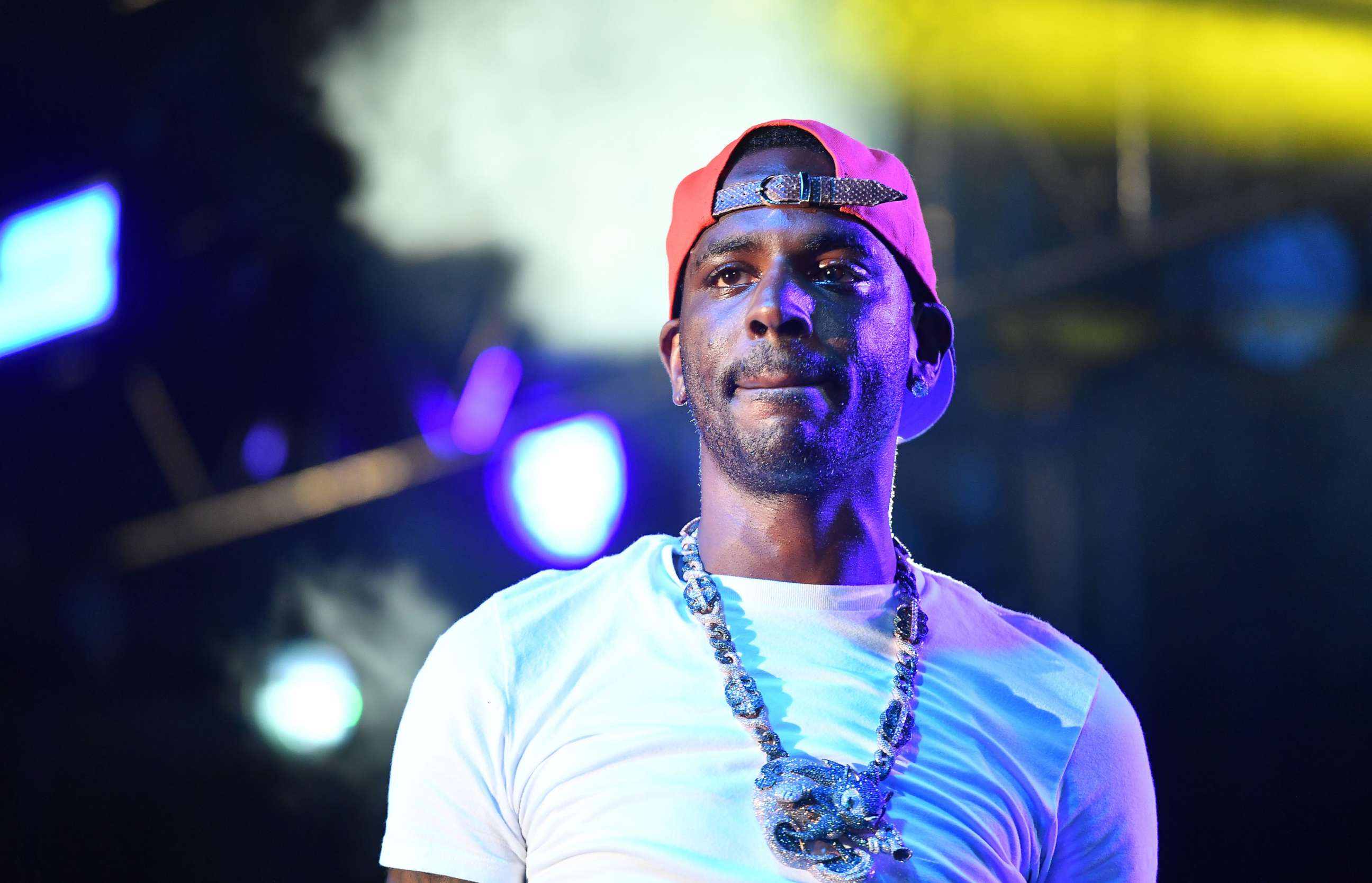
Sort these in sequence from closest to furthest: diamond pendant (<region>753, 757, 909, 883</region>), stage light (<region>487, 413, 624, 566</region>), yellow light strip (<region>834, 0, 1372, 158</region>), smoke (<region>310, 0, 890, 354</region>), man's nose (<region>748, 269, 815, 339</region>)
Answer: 1. diamond pendant (<region>753, 757, 909, 883</region>)
2. man's nose (<region>748, 269, 815, 339</region>)
3. smoke (<region>310, 0, 890, 354</region>)
4. yellow light strip (<region>834, 0, 1372, 158</region>)
5. stage light (<region>487, 413, 624, 566</region>)

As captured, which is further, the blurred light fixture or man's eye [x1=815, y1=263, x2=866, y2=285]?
the blurred light fixture

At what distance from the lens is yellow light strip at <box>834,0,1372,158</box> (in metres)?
3.88

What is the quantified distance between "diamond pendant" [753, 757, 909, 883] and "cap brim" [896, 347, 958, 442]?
0.60 metres

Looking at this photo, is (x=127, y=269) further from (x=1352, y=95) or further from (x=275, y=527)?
(x=1352, y=95)

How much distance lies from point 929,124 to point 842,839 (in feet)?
10.6

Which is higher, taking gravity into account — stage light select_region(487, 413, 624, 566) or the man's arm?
stage light select_region(487, 413, 624, 566)

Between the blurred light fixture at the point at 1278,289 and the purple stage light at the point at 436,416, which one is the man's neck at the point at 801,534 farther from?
the blurred light fixture at the point at 1278,289

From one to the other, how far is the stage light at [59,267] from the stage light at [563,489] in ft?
4.99

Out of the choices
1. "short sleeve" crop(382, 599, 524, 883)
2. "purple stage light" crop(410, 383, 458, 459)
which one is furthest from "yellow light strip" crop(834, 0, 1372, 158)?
"short sleeve" crop(382, 599, 524, 883)

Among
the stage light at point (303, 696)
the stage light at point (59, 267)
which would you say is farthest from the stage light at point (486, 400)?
the stage light at point (59, 267)

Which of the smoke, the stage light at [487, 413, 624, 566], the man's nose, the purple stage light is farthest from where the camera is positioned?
the purple stage light

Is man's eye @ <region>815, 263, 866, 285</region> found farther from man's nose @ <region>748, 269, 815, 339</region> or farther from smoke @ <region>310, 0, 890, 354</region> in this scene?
smoke @ <region>310, 0, 890, 354</region>

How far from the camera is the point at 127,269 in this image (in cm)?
412

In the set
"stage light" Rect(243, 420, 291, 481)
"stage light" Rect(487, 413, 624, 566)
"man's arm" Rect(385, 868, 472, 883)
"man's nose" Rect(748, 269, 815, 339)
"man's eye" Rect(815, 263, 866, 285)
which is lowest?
"man's arm" Rect(385, 868, 472, 883)
